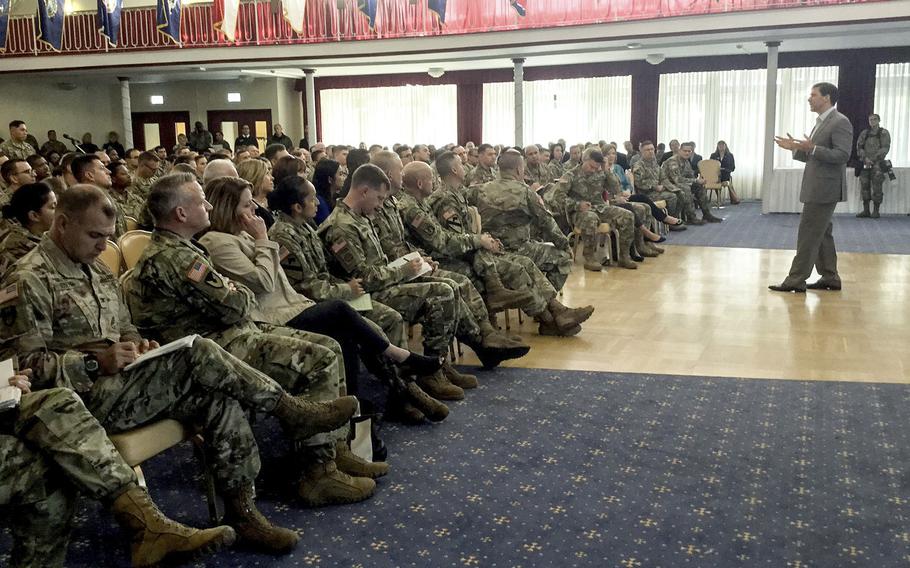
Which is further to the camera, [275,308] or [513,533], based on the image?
[275,308]

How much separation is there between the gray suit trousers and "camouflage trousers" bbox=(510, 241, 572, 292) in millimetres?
2116

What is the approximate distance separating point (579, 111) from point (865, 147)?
609 centimetres

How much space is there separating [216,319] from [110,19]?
1338 centimetres

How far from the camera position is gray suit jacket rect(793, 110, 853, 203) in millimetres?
6449

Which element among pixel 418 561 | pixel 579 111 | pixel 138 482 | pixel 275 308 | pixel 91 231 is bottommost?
pixel 418 561

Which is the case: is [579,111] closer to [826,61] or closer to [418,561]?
[826,61]

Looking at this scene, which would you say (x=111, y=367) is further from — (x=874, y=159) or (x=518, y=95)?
(x=874, y=159)

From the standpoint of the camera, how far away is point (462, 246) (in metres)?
5.03

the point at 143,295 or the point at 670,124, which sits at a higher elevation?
the point at 670,124

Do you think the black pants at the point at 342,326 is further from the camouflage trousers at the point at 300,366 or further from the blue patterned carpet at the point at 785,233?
the blue patterned carpet at the point at 785,233

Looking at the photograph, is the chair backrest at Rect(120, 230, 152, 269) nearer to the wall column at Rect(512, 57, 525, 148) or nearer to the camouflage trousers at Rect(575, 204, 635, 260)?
the camouflage trousers at Rect(575, 204, 635, 260)

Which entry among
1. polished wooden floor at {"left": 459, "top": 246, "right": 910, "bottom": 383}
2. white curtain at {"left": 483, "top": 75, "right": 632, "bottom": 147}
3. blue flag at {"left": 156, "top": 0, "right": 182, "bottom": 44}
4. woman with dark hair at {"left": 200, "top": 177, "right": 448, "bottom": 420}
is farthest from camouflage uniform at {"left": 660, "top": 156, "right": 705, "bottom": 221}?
woman with dark hair at {"left": 200, "top": 177, "right": 448, "bottom": 420}

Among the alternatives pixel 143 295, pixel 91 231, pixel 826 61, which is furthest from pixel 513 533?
pixel 826 61

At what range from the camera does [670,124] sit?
16.6 m
